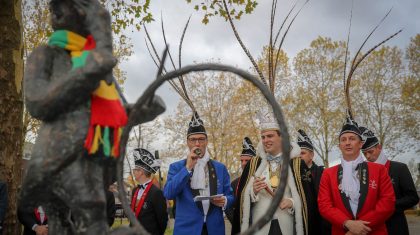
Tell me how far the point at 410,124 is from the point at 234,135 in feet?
38.4

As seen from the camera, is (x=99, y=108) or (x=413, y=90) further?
(x=413, y=90)

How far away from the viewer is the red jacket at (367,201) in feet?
16.8

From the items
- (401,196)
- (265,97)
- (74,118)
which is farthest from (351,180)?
(74,118)

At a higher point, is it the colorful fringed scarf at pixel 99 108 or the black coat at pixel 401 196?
the colorful fringed scarf at pixel 99 108

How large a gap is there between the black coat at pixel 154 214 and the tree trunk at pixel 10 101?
196 cm

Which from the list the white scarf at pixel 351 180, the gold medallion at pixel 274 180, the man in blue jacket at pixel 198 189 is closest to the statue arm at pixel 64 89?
the man in blue jacket at pixel 198 189

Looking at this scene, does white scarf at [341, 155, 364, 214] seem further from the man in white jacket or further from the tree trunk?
the tree trunk

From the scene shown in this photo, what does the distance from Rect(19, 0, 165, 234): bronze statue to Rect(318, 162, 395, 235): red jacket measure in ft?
10.8

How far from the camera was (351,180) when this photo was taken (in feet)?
18.0

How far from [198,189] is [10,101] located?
3125mm

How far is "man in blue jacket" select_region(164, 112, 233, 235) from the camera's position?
520cm

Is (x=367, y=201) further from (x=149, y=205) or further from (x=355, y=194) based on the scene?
(x=149, y=205)

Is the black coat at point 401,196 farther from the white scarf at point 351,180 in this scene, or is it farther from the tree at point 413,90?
the tree at point 413,90

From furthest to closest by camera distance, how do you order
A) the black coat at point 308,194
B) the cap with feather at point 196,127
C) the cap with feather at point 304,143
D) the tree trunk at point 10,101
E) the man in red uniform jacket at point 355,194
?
the cap with feather at point 304,143 < the tree trunk at point 10,101 < the cap with feather at point 196,127 < the black coat at point 308,194 < the man in red uniform jacket at point 355,194
